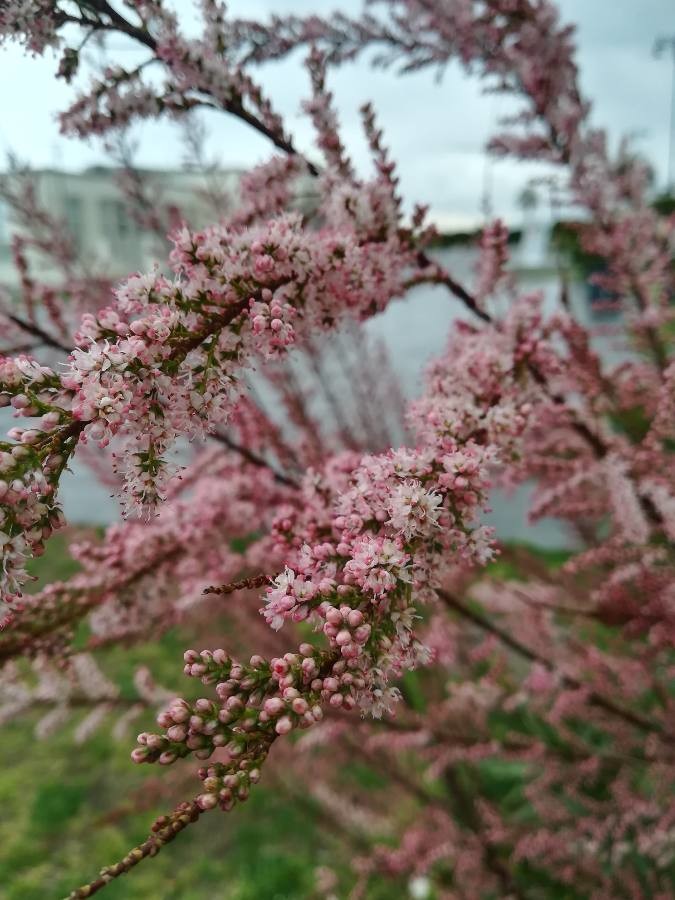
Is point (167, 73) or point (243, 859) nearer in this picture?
point (167, 73)

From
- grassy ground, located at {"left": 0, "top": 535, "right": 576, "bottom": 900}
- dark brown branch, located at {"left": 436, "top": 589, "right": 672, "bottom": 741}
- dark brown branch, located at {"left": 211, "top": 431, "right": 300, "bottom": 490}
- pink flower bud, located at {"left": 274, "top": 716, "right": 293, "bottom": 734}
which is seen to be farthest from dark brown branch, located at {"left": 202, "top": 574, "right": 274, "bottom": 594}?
grassy ground, located at {"left": 0, "top": 535, "right": 576, "bottom": 900}

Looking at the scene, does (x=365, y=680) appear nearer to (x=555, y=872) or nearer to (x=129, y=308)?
(x=129, y=308)

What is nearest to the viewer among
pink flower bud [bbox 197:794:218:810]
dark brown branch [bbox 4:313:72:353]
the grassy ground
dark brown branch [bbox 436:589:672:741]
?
pink flower bud [bbox 197:794:218:810]

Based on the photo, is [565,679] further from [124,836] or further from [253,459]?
[124,836]

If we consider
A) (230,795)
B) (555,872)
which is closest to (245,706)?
(230,795)

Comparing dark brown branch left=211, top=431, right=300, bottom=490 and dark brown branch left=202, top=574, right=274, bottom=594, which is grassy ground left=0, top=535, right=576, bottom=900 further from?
dark brown branch left=202, top=574, right=274, bottom=594

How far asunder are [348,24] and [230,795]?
1.17 metres

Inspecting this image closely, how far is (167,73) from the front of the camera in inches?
27.3

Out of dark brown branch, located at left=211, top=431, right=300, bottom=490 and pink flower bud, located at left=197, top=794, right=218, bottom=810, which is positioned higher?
dark brown branch, located at left=211, top=431, right=300, bottom=490

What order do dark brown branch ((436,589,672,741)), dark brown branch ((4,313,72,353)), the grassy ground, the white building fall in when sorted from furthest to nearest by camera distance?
the grassy ground, the white building, dark brown branch ((436,589,672,741)), dark brown branch ((4,313,72,353))

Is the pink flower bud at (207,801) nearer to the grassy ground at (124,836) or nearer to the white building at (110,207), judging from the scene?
the white building at (110,207)

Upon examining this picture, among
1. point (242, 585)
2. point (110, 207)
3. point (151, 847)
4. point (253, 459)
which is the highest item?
point (110, 207)

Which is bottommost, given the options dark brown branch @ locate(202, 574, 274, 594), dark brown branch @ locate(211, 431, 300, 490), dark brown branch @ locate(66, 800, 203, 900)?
dark brown branch @ locate(66, 800, 203, 900)

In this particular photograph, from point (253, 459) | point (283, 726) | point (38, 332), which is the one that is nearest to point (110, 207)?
point (38, 332)
